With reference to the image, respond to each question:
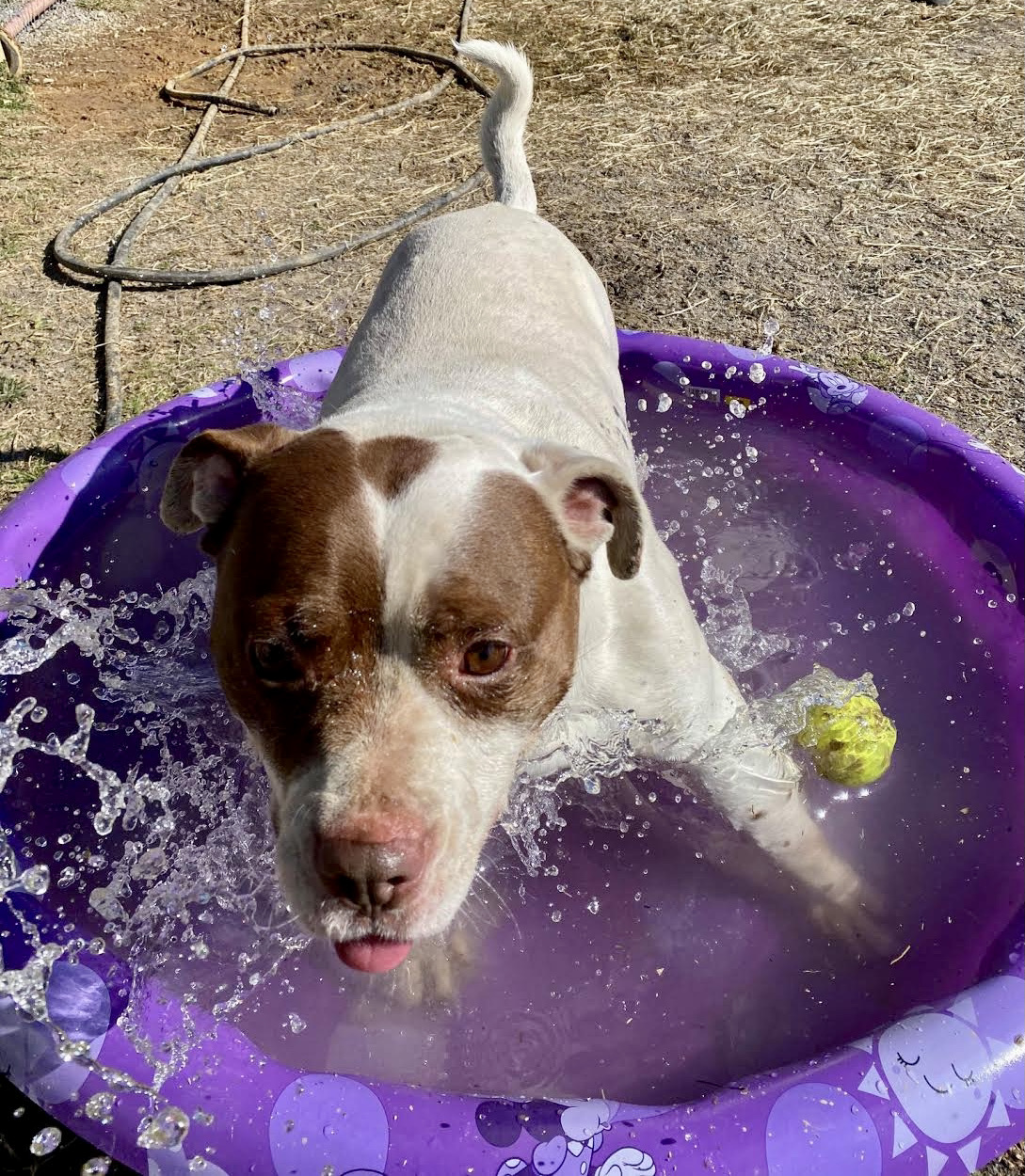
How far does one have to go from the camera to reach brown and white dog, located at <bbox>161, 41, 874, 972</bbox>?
2107 millimetres

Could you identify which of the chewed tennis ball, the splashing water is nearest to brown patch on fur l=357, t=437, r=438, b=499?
the splashing water

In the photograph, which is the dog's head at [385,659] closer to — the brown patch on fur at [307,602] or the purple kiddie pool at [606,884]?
the brown patch on fur at [307,602]

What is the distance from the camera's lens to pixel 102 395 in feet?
17.0

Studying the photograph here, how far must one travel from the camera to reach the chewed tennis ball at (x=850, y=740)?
3344 mm

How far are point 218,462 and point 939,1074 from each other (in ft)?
6.74

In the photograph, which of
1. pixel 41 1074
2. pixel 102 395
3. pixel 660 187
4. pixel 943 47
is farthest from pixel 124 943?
pixel 943 47

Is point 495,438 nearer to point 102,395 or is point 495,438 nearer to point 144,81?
point 102,395

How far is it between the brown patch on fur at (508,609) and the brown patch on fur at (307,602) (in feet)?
0.47

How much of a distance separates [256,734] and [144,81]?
7678 mm

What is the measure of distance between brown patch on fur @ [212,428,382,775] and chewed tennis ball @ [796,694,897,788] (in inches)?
69.4

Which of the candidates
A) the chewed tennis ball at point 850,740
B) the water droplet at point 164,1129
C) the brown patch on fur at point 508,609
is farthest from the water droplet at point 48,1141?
the chewed tennis ball at point 850,740

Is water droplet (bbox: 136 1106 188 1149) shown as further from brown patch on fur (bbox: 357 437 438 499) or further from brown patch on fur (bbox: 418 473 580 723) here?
brown patch on fur (bbox: 357 437 438 499)

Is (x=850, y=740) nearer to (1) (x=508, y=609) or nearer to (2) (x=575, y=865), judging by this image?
(2) (x=575, y=865)

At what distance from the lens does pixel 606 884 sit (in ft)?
10.9
